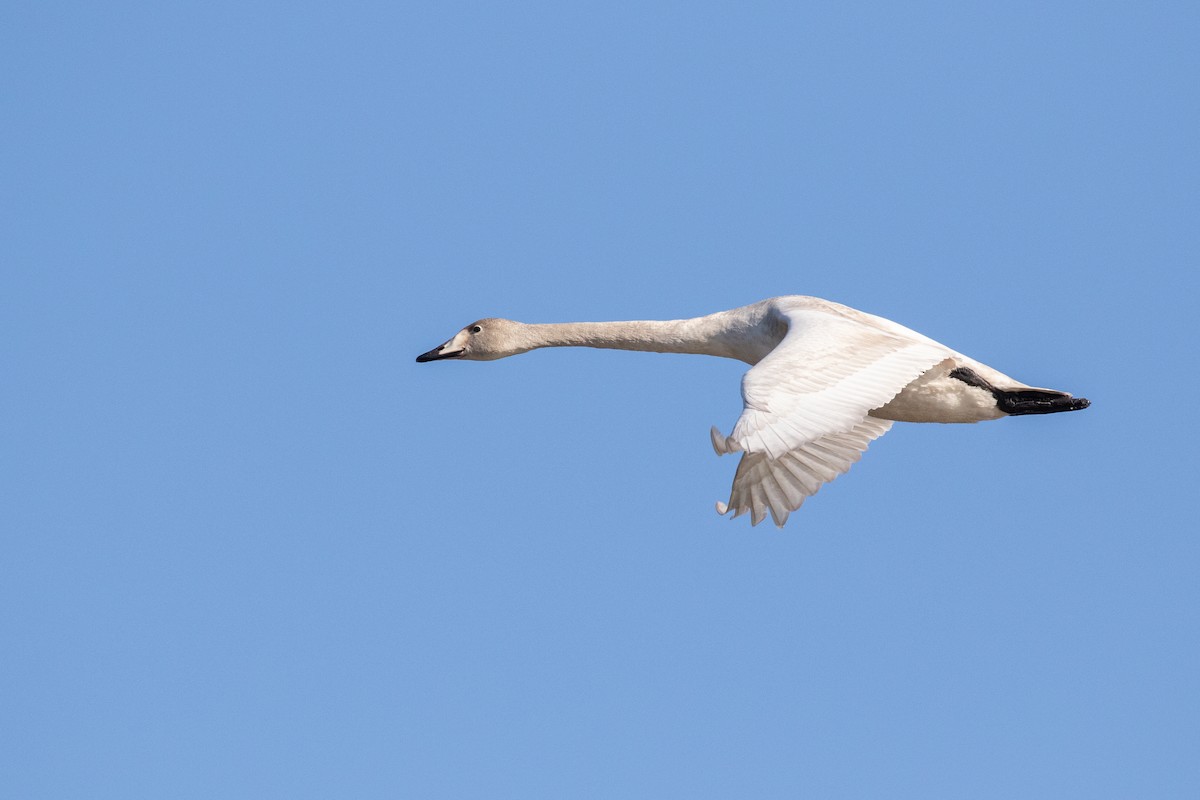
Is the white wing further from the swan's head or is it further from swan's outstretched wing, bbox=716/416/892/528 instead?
the swan's head

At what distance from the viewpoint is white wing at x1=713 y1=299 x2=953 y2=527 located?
1470cm

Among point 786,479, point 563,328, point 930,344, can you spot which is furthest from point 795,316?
point 563,328

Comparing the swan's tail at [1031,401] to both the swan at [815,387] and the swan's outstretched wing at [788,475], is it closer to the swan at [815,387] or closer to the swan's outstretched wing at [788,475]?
the swan at [815,387]

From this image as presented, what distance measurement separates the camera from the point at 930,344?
17828mm

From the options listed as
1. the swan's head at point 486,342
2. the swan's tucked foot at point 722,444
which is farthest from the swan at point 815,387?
the swan's head at point 486,342

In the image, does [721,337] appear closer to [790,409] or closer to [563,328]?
[563,328]

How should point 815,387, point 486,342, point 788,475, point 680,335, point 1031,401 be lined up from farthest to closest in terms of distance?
point 486,342, point 680,335, point 1031,401, point 788,475, point 815,387

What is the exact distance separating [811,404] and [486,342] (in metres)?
6.95

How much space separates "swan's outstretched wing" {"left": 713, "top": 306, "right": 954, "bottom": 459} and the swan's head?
429 cm

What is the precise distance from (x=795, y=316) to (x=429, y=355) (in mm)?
5209

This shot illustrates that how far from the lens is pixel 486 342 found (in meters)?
21.4

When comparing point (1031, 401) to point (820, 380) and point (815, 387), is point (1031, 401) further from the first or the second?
point (815, 387)

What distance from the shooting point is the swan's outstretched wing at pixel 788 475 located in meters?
16.1

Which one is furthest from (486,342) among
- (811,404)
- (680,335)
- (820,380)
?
(811,404)
